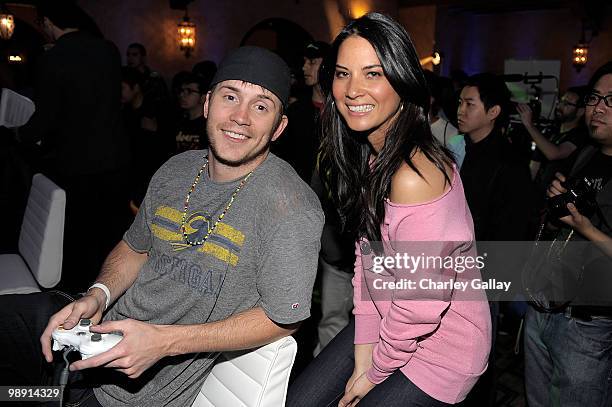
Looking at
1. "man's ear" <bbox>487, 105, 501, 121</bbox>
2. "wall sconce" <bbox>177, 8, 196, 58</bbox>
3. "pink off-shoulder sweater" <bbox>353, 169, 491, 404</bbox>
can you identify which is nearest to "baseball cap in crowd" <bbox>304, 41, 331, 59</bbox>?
"man's ear" <bbox>487, 105, 501, 121</bbox>

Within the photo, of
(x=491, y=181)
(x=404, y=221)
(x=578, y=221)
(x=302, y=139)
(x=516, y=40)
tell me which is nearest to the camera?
(x=404, y=221)

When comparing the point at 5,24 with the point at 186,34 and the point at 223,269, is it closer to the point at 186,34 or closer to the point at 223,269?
the point at 186,34

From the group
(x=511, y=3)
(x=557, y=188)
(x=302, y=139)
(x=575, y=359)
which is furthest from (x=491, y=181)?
(x=511, y=3)

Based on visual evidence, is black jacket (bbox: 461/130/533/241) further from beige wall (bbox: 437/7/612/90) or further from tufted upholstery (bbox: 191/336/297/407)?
beige wall (bbox: 437/7/612/90)

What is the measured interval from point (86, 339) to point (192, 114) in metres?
3.39

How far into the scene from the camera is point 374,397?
1.67 meters

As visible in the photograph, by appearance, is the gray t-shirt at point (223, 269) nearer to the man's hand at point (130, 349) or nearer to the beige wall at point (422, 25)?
the man's hand at point (130, 349)

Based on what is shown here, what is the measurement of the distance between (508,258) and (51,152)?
15.5 ft

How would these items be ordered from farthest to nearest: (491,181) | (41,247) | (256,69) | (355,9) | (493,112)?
1. (355,9)
2. (493,112)
3. (491,181)
4. (41,247)
5. (256,69)

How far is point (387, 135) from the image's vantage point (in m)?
1.69

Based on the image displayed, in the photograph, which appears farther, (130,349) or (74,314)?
(74,314)

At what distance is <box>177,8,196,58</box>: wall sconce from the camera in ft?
33.6

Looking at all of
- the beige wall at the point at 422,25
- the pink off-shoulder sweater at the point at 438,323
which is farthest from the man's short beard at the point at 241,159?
the beige wall at the point at 422,25

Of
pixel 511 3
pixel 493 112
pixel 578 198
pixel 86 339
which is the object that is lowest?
pixel 86 339
